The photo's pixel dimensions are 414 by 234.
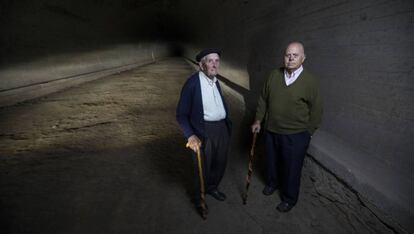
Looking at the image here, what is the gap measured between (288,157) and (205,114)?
101 centimetres

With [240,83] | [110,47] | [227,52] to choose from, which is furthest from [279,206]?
[110,47]

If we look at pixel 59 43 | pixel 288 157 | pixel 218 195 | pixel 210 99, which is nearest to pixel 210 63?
pixel 210 99

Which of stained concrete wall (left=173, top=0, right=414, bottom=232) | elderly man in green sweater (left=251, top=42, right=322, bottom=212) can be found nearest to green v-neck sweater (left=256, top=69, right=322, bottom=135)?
elderly man in green sweater (left=251, top=42, right=322, bottom=212)

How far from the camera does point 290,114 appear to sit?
8.29ft

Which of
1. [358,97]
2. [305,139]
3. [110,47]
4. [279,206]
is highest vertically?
[110,47]

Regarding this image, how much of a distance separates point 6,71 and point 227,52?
554 centimetres

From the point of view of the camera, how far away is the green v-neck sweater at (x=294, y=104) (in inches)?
95.1

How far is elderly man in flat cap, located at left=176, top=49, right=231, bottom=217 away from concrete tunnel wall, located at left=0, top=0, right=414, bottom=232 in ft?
4.28

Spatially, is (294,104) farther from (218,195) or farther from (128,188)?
(128,188)

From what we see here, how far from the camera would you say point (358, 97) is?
2496mm

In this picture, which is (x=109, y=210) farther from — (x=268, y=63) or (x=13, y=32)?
(x=13, y=32)

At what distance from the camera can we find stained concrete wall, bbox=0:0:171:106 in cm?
596

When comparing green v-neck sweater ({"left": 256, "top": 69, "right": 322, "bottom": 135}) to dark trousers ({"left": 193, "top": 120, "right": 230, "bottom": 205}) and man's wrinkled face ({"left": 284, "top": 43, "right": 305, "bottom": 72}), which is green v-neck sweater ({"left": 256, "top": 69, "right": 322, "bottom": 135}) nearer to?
man's wrinkled face ({"left": 284, "top": 43, "right": 305, "bottom": 72})

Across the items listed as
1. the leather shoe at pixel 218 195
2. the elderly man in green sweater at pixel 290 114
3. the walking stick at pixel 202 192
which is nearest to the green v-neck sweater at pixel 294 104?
the elderly man in green sweater at pixel 290 114
